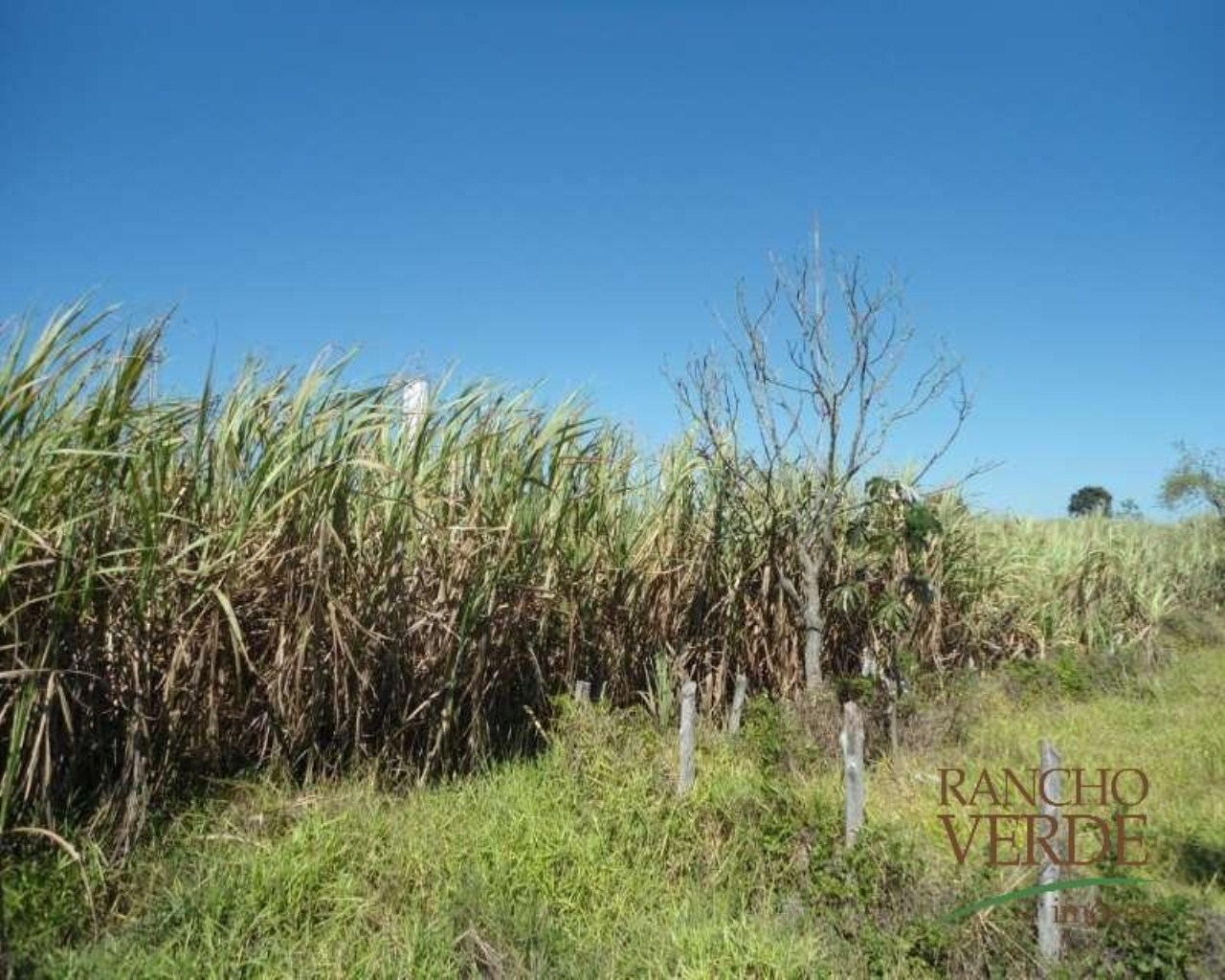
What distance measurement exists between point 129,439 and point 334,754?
1717 mm

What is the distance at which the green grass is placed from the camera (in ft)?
8.33

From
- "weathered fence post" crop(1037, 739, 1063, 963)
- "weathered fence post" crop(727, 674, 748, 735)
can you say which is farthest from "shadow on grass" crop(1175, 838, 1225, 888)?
"weathered fence post" crop(727, 674, 748, 735)

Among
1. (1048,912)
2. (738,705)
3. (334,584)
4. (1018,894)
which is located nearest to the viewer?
(1048,912)

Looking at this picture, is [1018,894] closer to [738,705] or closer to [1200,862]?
[1200,862]

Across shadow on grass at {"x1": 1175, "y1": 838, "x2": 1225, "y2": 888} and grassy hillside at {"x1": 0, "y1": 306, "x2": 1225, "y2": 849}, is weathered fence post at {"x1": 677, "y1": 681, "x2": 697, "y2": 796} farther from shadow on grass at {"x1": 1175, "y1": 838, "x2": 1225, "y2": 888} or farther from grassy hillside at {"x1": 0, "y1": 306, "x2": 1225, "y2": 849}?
shadow on grass at {"x1": 1175, "y1": 838, "x2": 1225, "y2": 888}

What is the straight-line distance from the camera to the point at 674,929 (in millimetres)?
2816

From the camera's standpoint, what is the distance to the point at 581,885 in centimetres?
315

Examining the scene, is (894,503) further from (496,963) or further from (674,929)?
(496,963)

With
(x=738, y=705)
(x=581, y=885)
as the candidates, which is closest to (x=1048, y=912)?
(x=581, y=885)

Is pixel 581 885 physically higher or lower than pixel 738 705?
lower

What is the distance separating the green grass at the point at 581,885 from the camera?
8.33ft

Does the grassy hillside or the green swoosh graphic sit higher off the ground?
the grassy hillside

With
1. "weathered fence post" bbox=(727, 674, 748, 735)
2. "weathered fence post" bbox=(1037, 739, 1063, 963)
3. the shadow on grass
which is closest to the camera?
"weathered fence post" bbox=(1037, 739, 1063, 963)

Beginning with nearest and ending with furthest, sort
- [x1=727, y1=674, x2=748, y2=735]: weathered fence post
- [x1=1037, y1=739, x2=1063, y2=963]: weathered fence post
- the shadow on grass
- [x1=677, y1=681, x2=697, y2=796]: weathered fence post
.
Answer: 1. [x1=1037, y1=739, x2=1063, y2=963]: weathered fence post
2. the shadow on grass
3. [x1=677, y1=681, x2=697, y2=796]: weathered fence post
4. [x1=727, y1=674, x2=748, y2=735]: weathered fence post
